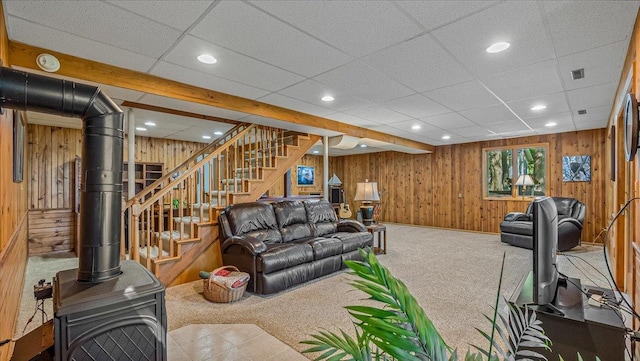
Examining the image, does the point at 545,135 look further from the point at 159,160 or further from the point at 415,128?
the point at 159,160

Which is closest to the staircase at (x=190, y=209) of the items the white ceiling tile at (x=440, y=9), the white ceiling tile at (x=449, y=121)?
the white ceiling tile at (x=449, y=121)

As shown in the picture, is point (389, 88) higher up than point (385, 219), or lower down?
→ higher up

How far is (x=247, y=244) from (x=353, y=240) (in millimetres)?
1604

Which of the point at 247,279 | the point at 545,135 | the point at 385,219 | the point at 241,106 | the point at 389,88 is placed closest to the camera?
the point at 247,279

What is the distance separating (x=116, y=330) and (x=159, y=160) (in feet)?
20.2

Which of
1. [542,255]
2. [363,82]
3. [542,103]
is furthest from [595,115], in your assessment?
[542,255]

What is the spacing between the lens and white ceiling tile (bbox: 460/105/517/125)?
4.64 metres

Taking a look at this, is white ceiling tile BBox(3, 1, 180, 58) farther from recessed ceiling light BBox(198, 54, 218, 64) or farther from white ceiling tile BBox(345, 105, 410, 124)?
white ceiling tile BBox(345, 105, 410, 124)

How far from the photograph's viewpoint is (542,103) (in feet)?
14.1

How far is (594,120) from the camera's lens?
543 centimetres

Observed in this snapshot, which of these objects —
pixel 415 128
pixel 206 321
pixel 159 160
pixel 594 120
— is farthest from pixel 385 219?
pixel 206 321

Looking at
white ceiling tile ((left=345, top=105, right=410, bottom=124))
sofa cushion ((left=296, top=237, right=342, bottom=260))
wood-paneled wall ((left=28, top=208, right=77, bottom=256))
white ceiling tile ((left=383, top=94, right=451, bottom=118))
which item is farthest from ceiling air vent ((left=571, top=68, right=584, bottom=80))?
wood-paneled wall ((left=28, top=208, right=77, bottom=256))

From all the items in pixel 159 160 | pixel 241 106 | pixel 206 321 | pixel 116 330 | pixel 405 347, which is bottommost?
pixel 206 321

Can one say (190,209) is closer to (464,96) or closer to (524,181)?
(464,96)
